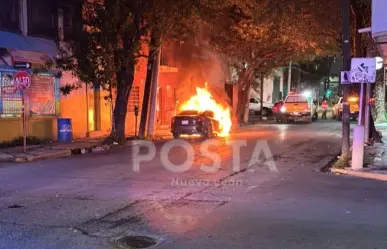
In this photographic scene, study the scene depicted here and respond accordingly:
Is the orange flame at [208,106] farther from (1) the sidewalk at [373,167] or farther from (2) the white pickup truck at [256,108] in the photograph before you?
(2) the white pickup truck at [256,108]

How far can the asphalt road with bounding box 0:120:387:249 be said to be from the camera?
6.38 metres

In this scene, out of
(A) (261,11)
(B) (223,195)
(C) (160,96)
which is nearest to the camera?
(B) (223,195)

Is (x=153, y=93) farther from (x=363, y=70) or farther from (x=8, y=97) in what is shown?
(x=363, y=70)

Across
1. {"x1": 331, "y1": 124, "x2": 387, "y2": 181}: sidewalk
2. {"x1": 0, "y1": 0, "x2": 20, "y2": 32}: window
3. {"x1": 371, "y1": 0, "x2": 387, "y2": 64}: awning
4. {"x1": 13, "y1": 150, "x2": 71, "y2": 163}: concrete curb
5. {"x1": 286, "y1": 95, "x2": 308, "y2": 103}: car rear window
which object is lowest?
{"x1": 13, "y1": 150, "x2": 71, "y2": 163}: concrete curb

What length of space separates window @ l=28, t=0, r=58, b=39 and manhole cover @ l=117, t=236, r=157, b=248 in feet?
49.8

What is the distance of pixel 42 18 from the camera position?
2028 centimetres

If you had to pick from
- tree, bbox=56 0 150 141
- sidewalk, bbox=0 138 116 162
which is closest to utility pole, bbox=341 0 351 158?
tree, bbox=56 0 150 141

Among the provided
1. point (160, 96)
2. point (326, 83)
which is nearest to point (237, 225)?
point (160, 96)

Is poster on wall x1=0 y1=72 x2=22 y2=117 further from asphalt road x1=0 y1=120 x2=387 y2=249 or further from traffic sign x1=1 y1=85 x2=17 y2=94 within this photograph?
asphalt road x1=0 y1=120 x2=387 y2=249

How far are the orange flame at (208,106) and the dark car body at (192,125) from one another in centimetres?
251

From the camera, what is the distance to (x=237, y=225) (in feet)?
22.9

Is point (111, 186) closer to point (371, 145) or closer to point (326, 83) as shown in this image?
point (371, 145)

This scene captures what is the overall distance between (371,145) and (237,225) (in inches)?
493

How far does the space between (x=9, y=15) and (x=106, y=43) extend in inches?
155
